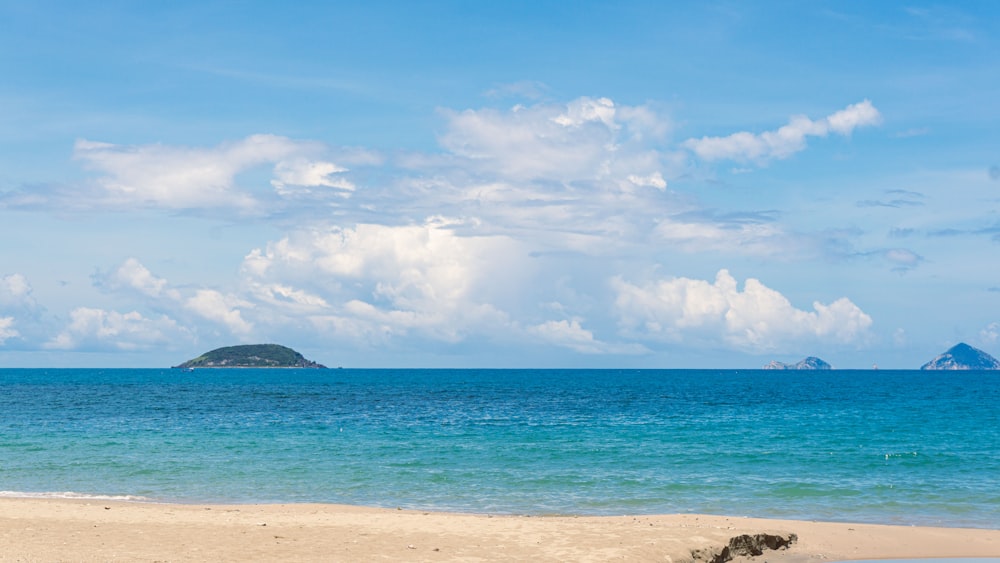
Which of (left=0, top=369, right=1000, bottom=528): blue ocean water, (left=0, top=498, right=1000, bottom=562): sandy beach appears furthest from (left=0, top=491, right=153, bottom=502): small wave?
(left=0, top=498, right=1000, bottom=562): sandy beach

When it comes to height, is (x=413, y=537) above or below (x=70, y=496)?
above

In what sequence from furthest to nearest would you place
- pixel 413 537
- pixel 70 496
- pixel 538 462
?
1. pixel 538 462
2. pixel 70 496
3. pixel 413 537

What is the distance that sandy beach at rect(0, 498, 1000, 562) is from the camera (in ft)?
62.0

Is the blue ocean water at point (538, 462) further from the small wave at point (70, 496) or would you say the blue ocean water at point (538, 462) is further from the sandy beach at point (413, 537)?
the sandy beach at point (413, 537)

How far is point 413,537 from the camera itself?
68.8 ft

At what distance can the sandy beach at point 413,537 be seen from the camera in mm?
18891

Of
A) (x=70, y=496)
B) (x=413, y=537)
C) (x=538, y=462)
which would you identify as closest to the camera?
(x=413, y=537)

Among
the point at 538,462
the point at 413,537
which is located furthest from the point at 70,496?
the point at 538,462

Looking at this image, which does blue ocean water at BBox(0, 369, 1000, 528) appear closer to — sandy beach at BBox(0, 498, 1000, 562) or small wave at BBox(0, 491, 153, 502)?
small wave at BBox(0, 491, 153, 502)

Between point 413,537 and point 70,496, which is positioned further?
point 70,496

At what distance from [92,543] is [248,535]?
11.2 feet

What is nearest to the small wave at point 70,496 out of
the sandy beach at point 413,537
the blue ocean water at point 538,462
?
the blue ocean water at point 538,462

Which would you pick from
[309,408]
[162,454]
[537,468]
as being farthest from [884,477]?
[309,408]

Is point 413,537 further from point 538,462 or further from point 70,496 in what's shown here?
point 538,462
